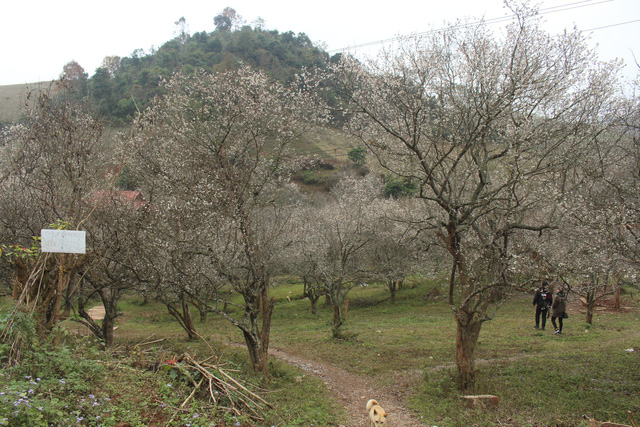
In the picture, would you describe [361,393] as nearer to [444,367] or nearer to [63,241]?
[444,367]

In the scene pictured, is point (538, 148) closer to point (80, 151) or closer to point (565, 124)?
point (565, 124)

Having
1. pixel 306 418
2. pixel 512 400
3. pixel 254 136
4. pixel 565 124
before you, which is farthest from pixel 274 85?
pixel 512 400

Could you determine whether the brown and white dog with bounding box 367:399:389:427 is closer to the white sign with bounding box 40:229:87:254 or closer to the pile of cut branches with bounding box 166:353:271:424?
the pile of cut branches with bounding box 166:353:271:424

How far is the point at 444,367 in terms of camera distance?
1013 cm

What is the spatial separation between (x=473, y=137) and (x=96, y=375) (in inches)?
296

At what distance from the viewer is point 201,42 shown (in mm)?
88812

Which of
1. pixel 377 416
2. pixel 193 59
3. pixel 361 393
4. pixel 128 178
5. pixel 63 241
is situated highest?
pixel 193 59

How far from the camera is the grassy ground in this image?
22.1 feet

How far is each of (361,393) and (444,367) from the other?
2.46 metres

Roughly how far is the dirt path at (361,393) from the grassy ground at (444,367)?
0.24 m

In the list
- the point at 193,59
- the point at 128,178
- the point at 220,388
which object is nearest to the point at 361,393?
the point at 220,388

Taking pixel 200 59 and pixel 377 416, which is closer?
pixel 377 416

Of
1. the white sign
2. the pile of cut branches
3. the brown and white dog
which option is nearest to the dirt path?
the brown and white dog

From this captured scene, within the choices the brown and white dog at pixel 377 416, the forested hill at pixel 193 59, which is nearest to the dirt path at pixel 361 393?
the brown and white dog at pixel 377 416
